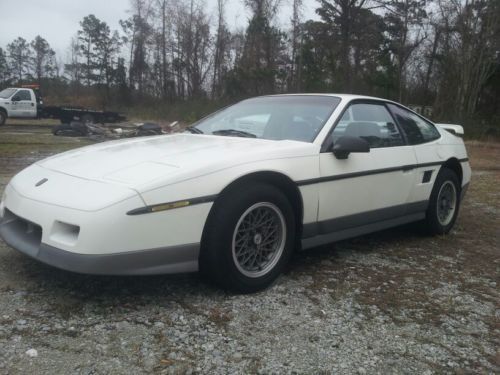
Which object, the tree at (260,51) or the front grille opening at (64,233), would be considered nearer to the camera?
the front grille opening at (64,233)

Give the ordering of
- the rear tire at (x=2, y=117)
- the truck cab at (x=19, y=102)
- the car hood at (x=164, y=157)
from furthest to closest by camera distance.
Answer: the truck cab at (x=19, y=102) → the rear tire at (x=2, y=117) → the car hood at (x=164, y=157)

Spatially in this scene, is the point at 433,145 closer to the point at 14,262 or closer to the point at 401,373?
the point at 401,373

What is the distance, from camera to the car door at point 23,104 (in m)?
21.7

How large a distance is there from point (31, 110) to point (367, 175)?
70.4ft

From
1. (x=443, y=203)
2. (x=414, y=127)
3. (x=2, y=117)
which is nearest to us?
(x=414, y=127)

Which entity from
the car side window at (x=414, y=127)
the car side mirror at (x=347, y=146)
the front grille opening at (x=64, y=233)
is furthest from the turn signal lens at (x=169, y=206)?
the car side window at (x=414, y=127)

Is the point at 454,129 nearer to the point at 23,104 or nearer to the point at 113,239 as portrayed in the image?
the point at 113,239

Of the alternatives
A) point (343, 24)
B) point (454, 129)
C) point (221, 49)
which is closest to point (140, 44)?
point (221, 49)

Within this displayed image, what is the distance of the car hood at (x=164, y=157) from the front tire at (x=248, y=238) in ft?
0.76

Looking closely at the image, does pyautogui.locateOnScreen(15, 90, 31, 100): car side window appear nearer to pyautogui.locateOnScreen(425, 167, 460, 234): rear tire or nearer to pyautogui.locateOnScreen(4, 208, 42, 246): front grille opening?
pyautogui.locateOnScreen(4, 208, 42, 246): front grille opening

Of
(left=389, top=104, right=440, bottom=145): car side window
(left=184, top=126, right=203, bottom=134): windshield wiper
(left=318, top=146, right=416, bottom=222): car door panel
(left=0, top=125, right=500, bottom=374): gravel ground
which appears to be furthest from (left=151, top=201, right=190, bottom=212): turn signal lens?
(left=389, top=104, right=440, bottom=145): car side window

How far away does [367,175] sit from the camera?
383 centimetres

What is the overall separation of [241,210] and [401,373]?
1.26 meters

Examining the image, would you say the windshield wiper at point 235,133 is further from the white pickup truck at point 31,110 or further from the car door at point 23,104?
the car door at point 23,104
